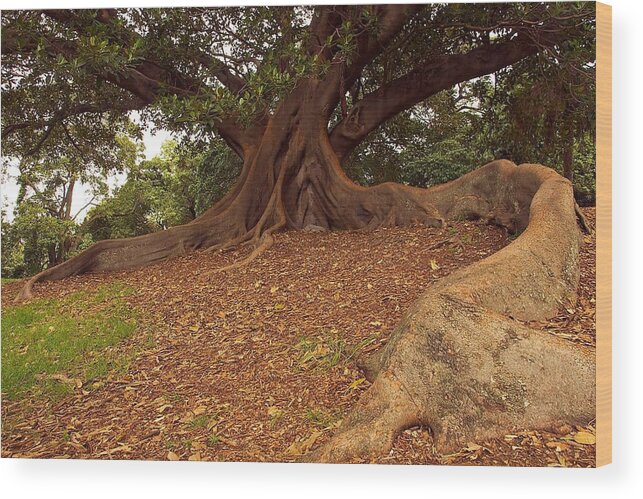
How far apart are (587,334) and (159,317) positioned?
340 cm

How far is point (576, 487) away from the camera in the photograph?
13.2 ft

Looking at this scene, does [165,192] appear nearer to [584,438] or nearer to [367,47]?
[367,47]

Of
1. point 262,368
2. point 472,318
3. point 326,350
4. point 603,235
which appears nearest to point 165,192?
point 262,368

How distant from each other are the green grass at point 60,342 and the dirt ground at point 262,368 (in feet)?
0.36

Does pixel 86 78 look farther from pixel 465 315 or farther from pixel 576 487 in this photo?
pixel 576 487

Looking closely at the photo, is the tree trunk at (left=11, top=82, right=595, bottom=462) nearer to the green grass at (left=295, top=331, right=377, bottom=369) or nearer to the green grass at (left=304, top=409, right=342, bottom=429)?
the green grass at (left=304, top=409, right=342, bottom=429)

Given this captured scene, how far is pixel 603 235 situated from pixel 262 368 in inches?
103

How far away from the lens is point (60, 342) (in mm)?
5113

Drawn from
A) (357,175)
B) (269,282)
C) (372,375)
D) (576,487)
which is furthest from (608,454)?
(357,175)

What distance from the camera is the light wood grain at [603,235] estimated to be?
13.5 ft

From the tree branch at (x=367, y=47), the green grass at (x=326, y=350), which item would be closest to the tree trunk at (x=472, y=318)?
the green grass at (x=326, y=350)

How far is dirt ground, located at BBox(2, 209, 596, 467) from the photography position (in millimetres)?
4238

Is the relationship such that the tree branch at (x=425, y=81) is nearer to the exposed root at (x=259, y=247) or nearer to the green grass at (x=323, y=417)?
the exposed root at (x=259, y=247)

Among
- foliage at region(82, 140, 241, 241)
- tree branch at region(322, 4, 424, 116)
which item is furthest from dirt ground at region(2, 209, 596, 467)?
tree branch at region(322, 4, 424, 116)
